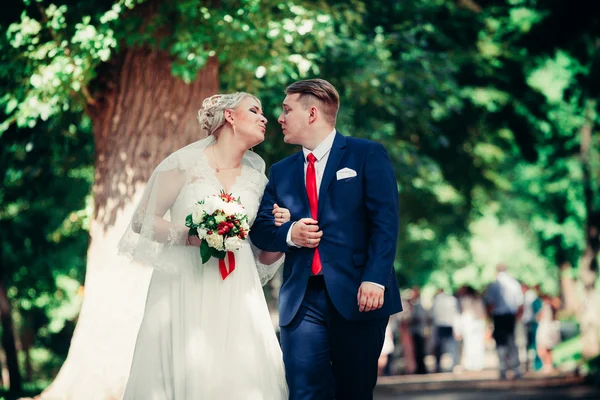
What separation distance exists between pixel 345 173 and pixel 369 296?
0.75 meters

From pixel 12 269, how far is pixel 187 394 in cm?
1420

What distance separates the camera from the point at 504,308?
1748 cm

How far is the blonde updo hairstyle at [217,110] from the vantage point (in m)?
6.30

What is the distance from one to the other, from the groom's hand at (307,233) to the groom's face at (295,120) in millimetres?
534

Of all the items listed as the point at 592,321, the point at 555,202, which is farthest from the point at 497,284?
the point at 555,202

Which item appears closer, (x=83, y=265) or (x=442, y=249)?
(x=83, y=265)

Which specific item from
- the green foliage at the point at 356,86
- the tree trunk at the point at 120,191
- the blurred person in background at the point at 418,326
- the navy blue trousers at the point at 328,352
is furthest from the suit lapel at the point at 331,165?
the blurred person in background at the point at 418,326

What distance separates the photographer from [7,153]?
1309 cm

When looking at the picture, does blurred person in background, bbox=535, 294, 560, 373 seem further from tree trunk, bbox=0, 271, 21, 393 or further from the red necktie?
the red necktie

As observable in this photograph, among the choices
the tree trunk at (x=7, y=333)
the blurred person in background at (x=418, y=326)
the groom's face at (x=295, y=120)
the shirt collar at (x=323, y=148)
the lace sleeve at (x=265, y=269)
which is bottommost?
the blurred person in background at (x=418, y=326)

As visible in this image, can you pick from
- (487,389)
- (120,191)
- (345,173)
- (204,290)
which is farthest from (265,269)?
(487,389)

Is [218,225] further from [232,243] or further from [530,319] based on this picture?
[530,319]

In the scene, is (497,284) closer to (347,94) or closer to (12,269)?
(347,94)

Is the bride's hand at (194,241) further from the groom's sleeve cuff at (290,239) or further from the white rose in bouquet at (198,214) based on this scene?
the groom's sleeve cuff at (290,239)
